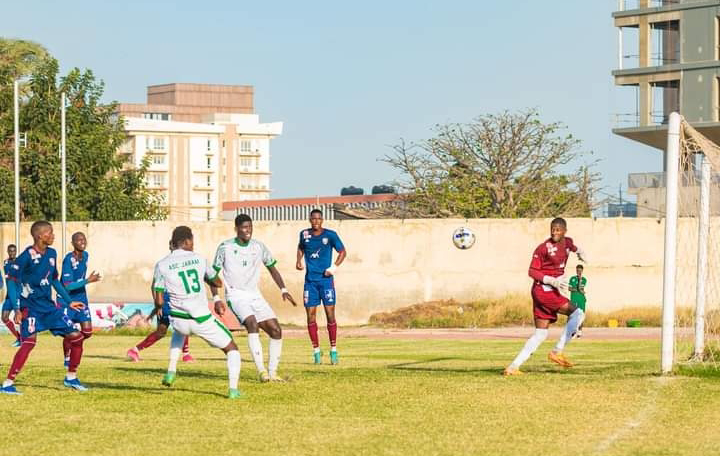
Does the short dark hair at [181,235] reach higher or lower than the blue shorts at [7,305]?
higher

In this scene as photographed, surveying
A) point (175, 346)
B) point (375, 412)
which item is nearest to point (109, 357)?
point (175, 346)

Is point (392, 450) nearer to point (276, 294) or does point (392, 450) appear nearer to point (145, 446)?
point (145, 446)

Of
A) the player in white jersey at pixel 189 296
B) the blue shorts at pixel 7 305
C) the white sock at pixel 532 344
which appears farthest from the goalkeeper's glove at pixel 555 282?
the blue shorts at pixel 7 305

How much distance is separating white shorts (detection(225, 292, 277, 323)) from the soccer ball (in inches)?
1036

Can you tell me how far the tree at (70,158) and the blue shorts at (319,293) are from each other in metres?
36.8

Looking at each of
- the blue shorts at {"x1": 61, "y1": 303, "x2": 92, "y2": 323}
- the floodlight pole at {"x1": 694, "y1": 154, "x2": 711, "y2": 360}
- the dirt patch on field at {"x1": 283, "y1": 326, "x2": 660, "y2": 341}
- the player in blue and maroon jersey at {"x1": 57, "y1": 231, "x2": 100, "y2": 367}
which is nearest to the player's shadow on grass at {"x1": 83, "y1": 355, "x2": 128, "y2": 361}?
the player in blue and maroon jersey at {"x1": 57, "y1": 231, "x2": 100, "y2": 367}

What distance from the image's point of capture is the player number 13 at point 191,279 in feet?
47.5

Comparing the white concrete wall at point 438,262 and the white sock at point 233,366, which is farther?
the white concrete wall at point 438,262

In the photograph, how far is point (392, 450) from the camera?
11078 mm

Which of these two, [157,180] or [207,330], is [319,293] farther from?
[157,180]

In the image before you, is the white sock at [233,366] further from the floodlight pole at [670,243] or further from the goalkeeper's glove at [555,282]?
the floodlight pole at [670,243]

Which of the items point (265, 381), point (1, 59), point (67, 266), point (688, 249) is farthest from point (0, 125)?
point (265, 381)

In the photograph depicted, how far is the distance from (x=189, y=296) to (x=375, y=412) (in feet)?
8.17

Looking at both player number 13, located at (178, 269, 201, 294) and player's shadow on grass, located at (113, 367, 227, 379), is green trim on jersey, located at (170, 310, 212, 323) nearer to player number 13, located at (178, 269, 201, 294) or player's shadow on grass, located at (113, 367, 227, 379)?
player number 13, located at (178, 269, 201, 294)
